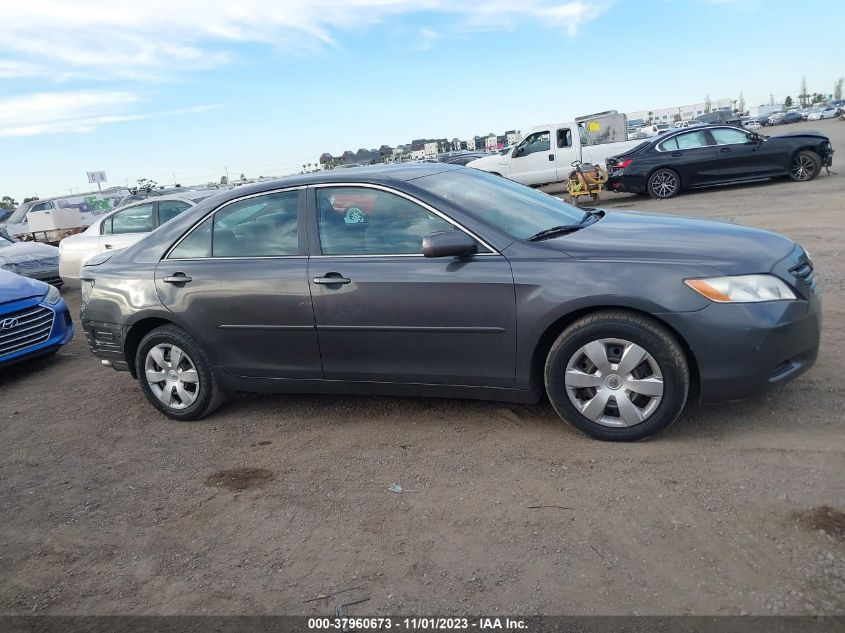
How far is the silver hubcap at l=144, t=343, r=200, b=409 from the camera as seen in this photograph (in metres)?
4.90

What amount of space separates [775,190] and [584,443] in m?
12.6

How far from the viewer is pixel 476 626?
2.54 meters

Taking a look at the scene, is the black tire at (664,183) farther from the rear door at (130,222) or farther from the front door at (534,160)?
the rear door at (130,222)

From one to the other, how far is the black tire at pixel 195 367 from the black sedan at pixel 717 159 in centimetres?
1293

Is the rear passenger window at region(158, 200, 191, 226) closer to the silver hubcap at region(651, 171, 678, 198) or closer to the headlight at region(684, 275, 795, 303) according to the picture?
the headlight at region(684, 275, 795, 303)

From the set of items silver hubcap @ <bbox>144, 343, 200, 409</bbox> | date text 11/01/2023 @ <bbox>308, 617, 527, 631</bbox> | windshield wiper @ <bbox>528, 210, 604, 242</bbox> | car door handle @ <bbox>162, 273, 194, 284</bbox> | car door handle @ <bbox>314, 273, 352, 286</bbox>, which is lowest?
date text 11/01/2023 @ <bbox>308, 617, 527, 631</bbox>

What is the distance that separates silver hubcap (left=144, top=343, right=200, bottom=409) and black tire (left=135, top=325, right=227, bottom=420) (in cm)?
2

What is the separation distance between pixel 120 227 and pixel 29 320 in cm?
414

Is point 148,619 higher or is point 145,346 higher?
point 145,346

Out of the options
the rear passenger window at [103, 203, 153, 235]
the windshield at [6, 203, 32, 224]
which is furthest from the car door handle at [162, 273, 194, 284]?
the windshield at [6, 203, 32, 224]

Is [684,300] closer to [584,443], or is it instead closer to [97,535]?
[584,443]

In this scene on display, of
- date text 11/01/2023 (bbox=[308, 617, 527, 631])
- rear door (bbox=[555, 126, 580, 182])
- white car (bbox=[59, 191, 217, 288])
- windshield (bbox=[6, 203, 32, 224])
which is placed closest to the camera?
date text 11/01/2023 (bbox=[308, 617, 527, 631])

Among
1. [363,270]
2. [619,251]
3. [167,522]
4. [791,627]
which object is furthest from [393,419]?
[791,627]

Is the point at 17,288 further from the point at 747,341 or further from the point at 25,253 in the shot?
the point at 747,341
